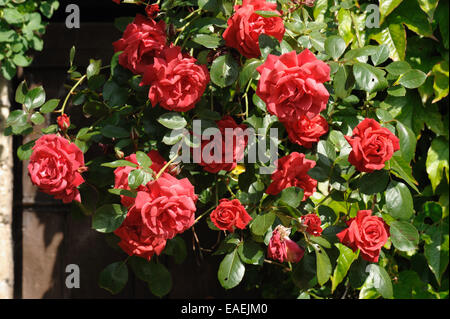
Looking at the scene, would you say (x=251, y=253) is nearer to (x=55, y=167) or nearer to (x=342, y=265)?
(x=342, y=265)

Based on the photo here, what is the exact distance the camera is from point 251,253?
1.13m

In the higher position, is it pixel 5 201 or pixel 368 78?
pixel 368 78

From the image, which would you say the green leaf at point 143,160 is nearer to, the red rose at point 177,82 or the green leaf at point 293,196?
the red rose at point 177,82

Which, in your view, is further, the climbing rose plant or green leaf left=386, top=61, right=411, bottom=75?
green leaf left=386, top=61, right=411, bottom=75

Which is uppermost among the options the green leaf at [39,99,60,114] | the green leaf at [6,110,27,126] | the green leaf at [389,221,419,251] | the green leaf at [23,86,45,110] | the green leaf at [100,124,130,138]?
the green leaf at [23,86,45,110]

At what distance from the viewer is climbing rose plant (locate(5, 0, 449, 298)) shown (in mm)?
1010

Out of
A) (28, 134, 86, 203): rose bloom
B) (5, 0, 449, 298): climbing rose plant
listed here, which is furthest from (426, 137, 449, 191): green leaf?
(28, 134, 86, 203): rose bloom

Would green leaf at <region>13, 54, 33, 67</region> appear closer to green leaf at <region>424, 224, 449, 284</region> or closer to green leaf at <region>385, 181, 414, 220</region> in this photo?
green leaf at <region>385, 181, 414, 220</region>

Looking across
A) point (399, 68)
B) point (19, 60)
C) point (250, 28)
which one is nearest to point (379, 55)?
point (399, 68)

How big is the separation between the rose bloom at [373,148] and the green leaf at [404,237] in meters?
0.19

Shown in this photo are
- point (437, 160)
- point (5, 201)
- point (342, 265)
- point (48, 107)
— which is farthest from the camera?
point (5, 201)

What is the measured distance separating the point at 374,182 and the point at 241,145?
0.33 meters
